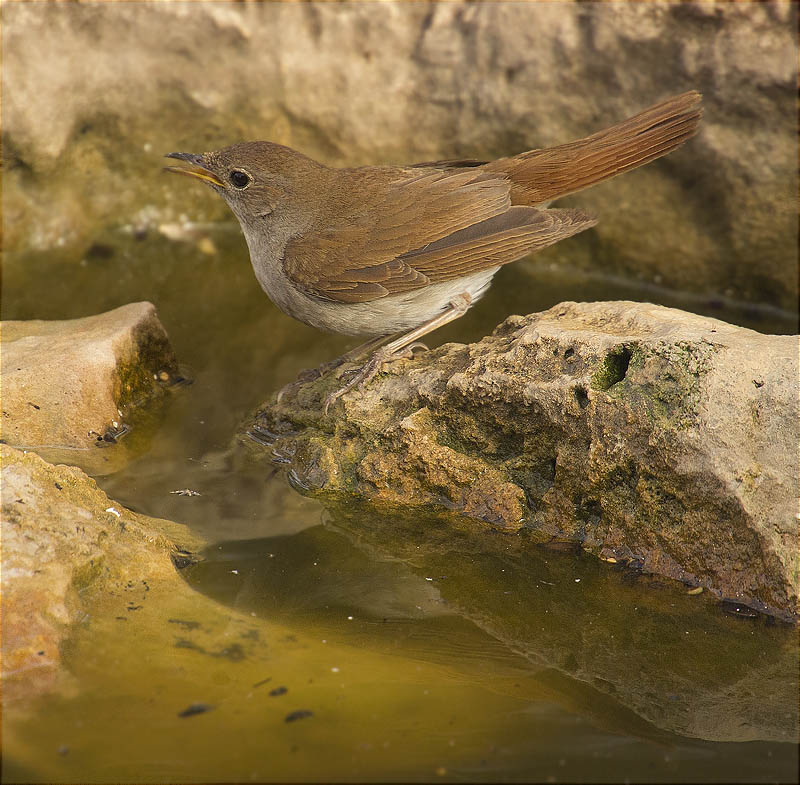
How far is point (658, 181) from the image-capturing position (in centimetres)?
651

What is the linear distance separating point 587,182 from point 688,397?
1.49 meters

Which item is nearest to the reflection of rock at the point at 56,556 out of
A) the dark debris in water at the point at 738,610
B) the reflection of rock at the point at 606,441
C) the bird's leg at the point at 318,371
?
the reflection of rock at the point at 606,441

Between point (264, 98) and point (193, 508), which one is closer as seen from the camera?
point (193, 508)

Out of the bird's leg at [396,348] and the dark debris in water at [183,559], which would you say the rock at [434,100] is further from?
the dark debris in water at [183,559]

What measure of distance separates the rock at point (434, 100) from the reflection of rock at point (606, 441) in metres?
2.45

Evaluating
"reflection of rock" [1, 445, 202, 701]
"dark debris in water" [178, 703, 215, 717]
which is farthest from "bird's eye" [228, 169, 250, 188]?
"dark debris in water" [178, 703, 215, 717]

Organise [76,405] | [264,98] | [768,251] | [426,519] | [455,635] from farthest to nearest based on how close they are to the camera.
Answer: [264,98] < [768,251] < [76,405] < [426,519] < [455,635]

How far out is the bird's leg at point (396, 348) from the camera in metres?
4.59

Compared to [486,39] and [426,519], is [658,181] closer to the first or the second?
[486,39]

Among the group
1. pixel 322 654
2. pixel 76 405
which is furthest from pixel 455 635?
pixel 76 405

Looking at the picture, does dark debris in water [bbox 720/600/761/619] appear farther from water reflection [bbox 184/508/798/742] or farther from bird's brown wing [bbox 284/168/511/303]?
bird's brown wing [bbox 284/168/511/303]

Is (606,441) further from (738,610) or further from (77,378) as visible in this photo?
(77,378)

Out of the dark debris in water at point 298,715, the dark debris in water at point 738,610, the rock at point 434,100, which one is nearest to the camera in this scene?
the dark debris in water at point 298,715

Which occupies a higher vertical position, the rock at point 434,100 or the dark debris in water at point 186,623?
the rock at point 434,100
